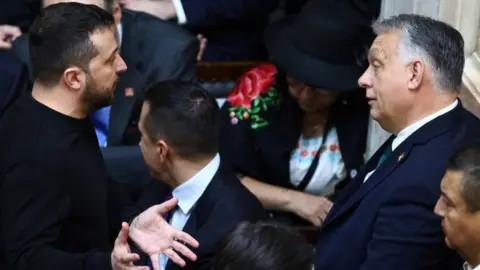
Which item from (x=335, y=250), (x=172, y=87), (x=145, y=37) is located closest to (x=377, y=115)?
(x=335, y=250)

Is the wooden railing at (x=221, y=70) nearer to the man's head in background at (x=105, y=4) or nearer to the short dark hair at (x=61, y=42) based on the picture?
the man's head in background at (x=105, y=4)

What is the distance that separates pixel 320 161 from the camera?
8.64 ft

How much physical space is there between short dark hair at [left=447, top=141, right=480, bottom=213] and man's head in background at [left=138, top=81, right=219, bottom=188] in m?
0.64

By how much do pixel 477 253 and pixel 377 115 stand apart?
0.44m

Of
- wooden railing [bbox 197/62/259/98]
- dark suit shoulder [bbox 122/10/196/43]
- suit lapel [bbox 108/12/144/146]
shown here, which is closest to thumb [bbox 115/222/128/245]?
suit lapel [bbox 108/12/144/146]

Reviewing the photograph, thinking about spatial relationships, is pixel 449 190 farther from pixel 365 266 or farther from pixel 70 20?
pixel 70 20

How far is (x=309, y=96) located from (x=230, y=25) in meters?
0.82

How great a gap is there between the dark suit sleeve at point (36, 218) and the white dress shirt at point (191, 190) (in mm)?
237

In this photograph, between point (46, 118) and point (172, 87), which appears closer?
point (46, 118)

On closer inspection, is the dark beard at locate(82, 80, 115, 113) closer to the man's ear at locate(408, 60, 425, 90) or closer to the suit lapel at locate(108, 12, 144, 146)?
the suit lapel at locate(108, 12, 144, 146)

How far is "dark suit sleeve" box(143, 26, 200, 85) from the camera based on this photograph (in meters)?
2.71

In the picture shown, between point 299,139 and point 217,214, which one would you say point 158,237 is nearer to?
point 217,214

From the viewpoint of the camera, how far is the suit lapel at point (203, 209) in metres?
2.02

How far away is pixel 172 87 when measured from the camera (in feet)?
6.93
